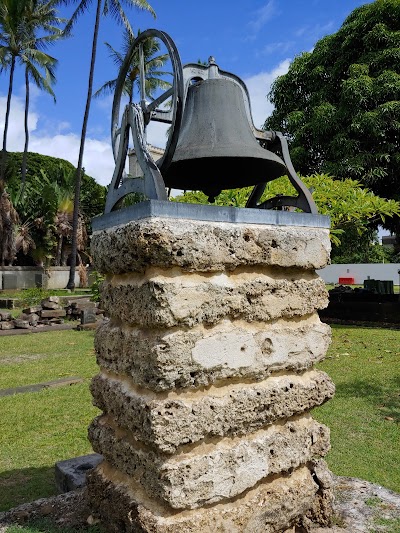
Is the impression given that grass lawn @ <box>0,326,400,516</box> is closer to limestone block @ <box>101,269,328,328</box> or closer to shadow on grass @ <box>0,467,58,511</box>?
shadow on grass @ <box>0,467,58,511</box>

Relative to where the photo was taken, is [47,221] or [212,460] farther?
[47,221]

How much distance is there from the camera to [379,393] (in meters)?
6.81

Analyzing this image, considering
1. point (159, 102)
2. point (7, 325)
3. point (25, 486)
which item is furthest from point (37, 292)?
point (159, 102)

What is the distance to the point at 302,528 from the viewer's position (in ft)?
9.37

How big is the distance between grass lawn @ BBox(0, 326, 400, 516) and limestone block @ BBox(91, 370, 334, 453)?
174 centimetres

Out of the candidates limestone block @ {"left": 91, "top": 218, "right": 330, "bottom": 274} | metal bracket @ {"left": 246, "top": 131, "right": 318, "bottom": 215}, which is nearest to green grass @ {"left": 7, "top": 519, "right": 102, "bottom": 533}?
limestone block @ {"left": 91, "top": 218, "right": 330, "bottom": 274}

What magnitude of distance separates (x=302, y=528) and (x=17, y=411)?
168 inches

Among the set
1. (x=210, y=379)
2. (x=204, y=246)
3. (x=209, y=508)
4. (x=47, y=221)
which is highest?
(x=47, y=221)

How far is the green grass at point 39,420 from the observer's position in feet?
14.1

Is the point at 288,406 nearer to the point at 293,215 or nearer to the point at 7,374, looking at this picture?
the point at 293,215

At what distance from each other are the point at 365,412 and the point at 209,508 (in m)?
4.06

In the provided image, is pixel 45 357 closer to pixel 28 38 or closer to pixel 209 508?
pixel 209 508

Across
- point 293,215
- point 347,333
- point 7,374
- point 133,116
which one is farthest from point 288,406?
point 347,333

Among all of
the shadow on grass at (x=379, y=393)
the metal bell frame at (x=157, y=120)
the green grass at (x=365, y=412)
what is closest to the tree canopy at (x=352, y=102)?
the green grass at (x=365, y=412)
